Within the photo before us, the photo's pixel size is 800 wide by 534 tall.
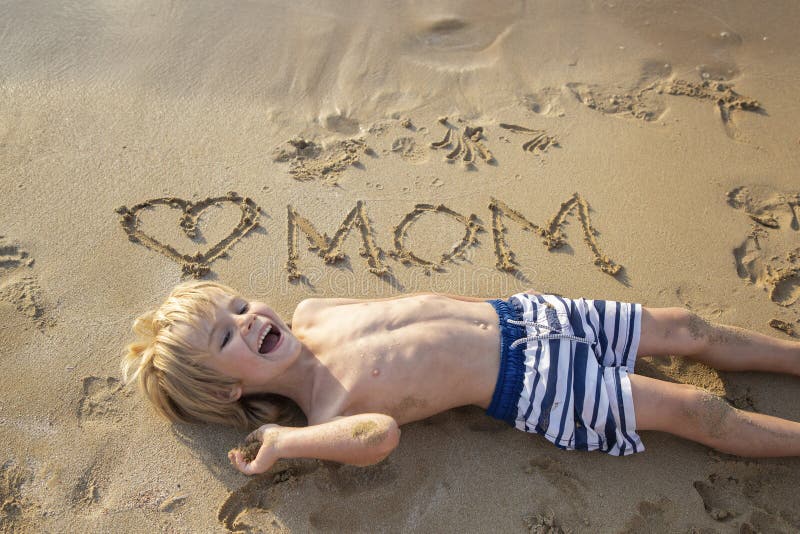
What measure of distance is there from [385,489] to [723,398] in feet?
5.36

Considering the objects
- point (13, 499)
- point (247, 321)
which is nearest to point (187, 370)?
point (247, 321)

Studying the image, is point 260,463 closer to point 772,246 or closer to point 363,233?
point 363,233

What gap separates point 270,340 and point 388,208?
123cm

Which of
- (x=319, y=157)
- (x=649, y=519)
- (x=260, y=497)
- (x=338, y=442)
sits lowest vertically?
(x=649, y=519)

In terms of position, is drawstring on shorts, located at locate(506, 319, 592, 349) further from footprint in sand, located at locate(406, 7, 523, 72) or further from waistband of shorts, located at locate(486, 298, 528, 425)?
footprint in sand, located at locate(406, 7, 523, 72)

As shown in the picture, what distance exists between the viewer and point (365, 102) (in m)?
4.14

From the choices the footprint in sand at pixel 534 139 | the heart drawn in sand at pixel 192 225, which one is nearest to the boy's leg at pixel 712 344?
the footprint in sand at pixel 534 139

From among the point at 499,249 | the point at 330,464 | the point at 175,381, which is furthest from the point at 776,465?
the point at 175,381

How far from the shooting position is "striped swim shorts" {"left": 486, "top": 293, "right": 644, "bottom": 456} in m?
2.46

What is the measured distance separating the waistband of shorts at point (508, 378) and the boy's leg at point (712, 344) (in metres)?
0.62

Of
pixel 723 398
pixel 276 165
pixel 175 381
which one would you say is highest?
pixel 276 165

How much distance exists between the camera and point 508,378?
2.51 meters

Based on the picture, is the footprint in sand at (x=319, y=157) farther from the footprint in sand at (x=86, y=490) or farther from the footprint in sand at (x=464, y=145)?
the footprint in sand at (x=86, y=490)

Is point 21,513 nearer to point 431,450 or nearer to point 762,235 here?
point 431,450
